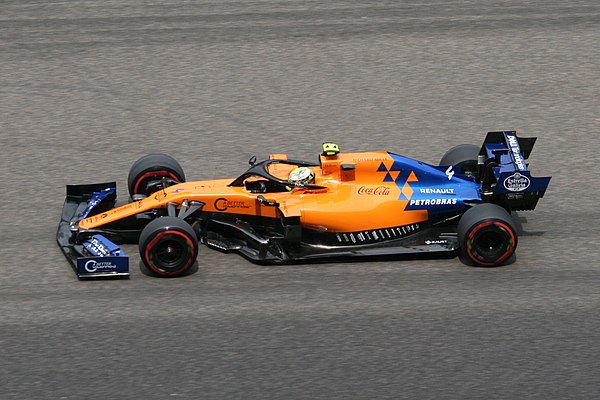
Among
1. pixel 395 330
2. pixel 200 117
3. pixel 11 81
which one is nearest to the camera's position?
pixel 395 330

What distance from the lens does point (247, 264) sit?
1167 centimetres

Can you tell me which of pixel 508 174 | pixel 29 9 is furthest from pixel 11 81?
pixel 508 174

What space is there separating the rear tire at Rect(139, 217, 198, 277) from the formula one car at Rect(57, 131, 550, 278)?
0.04 feet

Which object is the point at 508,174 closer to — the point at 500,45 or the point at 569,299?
the point at 569,299

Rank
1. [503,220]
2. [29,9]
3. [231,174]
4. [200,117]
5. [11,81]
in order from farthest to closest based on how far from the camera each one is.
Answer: [29,9] → [11,81] → [200,117] → [231,174] → [503,220]

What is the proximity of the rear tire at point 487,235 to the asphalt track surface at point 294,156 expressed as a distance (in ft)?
0.60

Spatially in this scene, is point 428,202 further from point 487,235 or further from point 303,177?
point 303,177

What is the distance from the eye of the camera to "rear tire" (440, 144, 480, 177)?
12766 mm

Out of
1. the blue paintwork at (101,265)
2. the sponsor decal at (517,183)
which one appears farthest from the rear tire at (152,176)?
the sponsor decal at (517,183)

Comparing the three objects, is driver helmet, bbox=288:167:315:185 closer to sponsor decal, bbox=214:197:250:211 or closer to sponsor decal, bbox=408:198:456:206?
sponsor decal, bbox=214:197:250:211

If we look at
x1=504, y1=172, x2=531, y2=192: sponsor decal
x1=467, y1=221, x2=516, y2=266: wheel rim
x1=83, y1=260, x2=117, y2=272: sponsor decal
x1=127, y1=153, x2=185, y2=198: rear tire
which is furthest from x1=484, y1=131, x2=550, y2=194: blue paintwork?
x1=83, y1=260, x2=117, y2=272: sponsor decal

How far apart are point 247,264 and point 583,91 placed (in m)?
7.08

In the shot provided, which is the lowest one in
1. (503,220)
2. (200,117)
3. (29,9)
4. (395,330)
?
(395,330)

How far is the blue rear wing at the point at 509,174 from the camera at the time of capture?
11.7m
